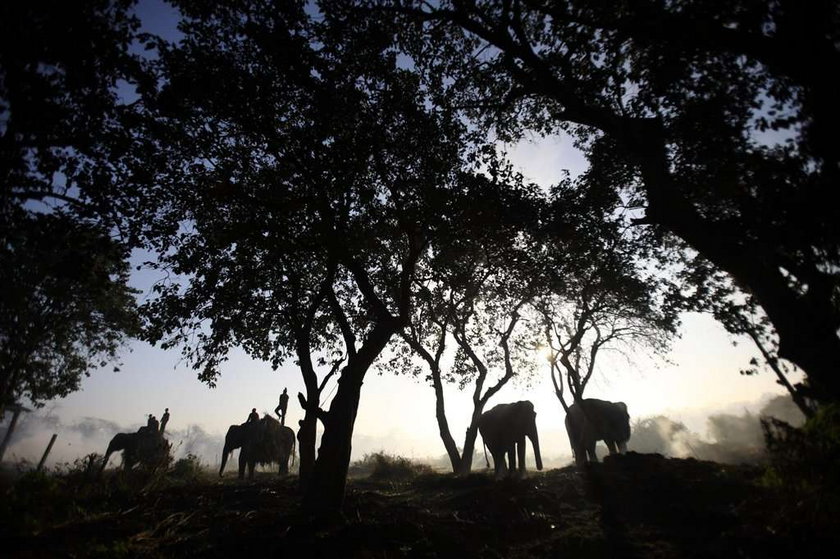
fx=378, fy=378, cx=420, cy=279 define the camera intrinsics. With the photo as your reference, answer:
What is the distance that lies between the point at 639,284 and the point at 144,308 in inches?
756

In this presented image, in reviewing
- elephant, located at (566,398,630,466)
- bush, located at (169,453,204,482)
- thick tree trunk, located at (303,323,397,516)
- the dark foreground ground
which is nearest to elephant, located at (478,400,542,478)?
elephant, located at (566,398,630,466)

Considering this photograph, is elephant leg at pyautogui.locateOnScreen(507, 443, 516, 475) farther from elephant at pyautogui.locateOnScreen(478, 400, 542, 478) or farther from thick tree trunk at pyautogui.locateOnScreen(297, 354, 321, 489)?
thick tree trunk at pyautogui.locateOnScreen(297, 354, 321, 489)

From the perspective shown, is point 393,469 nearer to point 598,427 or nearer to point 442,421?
point 442,421

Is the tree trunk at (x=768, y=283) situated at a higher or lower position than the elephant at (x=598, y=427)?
higher

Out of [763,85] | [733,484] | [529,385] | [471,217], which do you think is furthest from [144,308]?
[529,385]

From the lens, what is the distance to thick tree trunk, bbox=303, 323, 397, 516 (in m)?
8.91

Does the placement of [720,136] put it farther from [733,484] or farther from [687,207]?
[733,484]

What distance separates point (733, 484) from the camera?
7.61m

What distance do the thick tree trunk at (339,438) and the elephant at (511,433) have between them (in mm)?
11351

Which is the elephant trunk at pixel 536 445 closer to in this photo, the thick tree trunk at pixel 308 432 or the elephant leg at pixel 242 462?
the thick tree trunk at pixel 308 432

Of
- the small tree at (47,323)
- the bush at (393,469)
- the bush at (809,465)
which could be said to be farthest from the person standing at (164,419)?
the bush at (809,465)

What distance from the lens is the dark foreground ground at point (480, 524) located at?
5281mm

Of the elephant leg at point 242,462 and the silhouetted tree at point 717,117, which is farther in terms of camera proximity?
the elephant leg at point 242,462

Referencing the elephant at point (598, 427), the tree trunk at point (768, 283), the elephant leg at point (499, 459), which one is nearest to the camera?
the tree trunk at point (768, 283)
